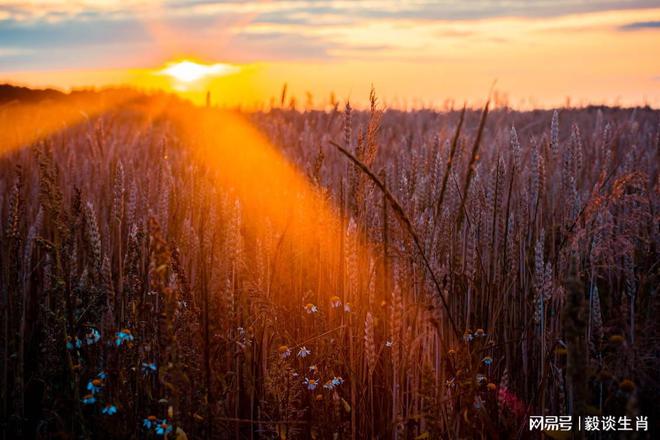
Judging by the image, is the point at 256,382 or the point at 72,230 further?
the point at 256,382

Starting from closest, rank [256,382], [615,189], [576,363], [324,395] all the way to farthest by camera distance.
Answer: [576,363], [615,189], [324,395], [256,382]

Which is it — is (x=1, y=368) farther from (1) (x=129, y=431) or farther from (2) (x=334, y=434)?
(2) (x=334, y=434)

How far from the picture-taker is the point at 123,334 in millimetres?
1908

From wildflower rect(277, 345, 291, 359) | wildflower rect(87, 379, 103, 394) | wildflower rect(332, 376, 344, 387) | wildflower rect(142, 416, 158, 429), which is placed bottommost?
wildflower rect(142, 416, 158, 429)

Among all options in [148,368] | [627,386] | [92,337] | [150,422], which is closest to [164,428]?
[150,422]

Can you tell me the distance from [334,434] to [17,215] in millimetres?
1227

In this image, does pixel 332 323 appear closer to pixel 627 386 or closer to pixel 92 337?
pixel 92 337

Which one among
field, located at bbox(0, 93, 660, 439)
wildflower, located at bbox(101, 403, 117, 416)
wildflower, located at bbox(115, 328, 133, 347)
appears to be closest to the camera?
field, located at bbox(0, 93, 660, 439)

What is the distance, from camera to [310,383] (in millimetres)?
2049

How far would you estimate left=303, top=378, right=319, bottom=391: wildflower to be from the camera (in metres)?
2.03

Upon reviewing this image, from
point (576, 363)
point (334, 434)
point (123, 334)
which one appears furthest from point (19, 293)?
point (576, 363)

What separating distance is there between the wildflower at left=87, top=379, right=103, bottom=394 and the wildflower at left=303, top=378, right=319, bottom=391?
2.11ft

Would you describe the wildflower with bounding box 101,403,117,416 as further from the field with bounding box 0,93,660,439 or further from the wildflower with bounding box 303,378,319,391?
the wildflower with bounding box 303,378,319,391

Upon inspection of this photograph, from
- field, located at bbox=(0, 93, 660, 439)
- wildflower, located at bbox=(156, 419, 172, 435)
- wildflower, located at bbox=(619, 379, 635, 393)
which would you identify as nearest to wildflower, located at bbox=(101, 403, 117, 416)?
field, located at bbox=(0, 93, 660, 439)
